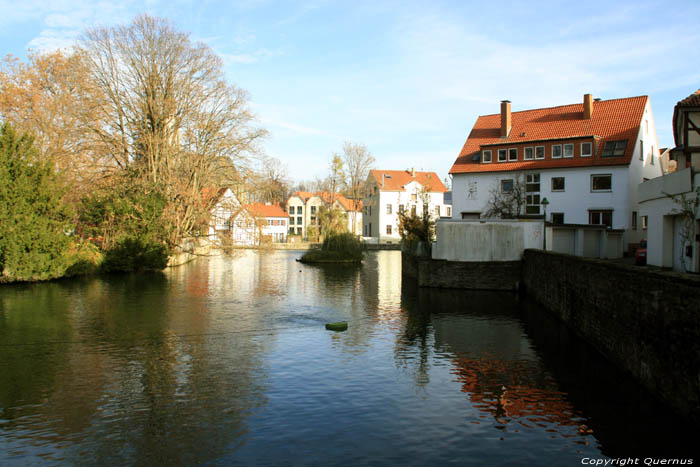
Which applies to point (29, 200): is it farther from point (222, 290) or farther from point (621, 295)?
point (621, 295)

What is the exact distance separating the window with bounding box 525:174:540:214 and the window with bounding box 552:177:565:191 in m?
1.31

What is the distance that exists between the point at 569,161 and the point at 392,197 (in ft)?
144

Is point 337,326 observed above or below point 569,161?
below

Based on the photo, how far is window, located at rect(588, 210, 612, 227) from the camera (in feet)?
140

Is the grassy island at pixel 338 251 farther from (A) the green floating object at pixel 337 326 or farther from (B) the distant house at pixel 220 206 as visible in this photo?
(A) the green floating object at pixel 337 326

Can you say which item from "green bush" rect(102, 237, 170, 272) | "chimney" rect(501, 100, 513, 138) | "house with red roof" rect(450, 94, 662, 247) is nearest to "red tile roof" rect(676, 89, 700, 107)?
"house with red roof" rect(450, 94, 662, 247)

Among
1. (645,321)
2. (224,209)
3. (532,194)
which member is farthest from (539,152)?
(645,321)

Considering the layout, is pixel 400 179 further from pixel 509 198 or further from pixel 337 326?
pixel 337 326

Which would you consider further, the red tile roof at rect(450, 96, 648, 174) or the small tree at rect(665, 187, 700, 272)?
the red tile roof at rect(450, 96, 648, 174)

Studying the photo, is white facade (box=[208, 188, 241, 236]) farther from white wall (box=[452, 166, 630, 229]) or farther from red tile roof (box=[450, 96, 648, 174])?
white wall (box=[452, 166, 630, 229])

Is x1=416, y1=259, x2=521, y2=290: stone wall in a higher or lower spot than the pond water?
higher

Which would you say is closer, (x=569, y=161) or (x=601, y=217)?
(x=601, y=217)

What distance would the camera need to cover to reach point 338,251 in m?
54.4

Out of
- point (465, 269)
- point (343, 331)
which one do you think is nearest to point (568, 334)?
point (343, 331)
